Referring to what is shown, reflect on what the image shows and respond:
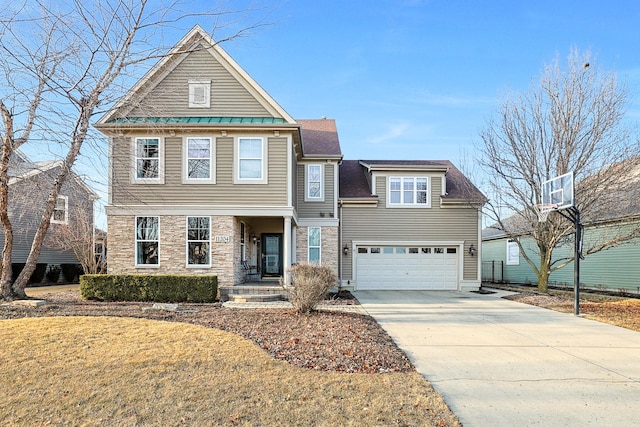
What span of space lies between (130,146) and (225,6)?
6.17 metres

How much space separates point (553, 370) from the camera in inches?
230

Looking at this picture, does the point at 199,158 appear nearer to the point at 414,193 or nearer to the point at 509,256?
the point at 414,193

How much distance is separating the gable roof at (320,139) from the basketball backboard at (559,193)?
7840mm

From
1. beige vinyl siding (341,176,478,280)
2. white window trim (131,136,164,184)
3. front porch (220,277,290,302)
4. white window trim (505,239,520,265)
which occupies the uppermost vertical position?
white window trim (131,136,164,184)

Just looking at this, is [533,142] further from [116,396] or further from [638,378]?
[116,396]

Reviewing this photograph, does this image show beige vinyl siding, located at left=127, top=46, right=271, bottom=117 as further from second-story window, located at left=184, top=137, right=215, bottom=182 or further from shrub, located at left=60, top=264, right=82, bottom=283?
shrub, located at left=60, top=264, right=82, bottom=283

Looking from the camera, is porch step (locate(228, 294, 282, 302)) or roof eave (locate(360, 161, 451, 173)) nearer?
porch step (locate(228, 294, 282, 302))

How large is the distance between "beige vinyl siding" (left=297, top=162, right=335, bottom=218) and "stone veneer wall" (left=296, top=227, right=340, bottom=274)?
68 cm

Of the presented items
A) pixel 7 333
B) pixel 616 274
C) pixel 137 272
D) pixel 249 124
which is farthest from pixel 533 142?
pixel 7 333

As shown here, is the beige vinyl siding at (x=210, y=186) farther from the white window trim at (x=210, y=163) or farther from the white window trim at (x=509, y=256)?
the white window trim at (x=509, y=256)

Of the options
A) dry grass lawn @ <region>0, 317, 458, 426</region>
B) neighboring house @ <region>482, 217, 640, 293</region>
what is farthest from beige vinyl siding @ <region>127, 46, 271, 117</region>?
neighboring house @ <region>482, 217, 640, 293</region>

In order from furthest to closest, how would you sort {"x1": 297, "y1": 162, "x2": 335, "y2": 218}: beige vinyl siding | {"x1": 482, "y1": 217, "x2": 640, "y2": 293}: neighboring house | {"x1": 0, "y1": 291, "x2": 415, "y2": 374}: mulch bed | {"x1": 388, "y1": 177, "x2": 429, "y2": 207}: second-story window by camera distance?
1. {"x1": 388, "y1": 177, "x2": 429, "y2": 207}: second-story window
2. {"x1": 297, "y1": 162, "x2": 335, "y2": 218}: beige vinyl siding
3. {"x1": 482, "y1": 217, "x2": 640, "y2": 293}: neighboring house
4. {"x1": 0, "y1": 291, "x2": 415, "y2": 374}: mulch bed

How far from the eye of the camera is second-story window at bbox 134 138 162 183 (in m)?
13.7

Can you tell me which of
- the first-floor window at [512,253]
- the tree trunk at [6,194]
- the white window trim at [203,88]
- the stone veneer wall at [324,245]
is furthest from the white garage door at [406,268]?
the tree trunk at [6,194]
